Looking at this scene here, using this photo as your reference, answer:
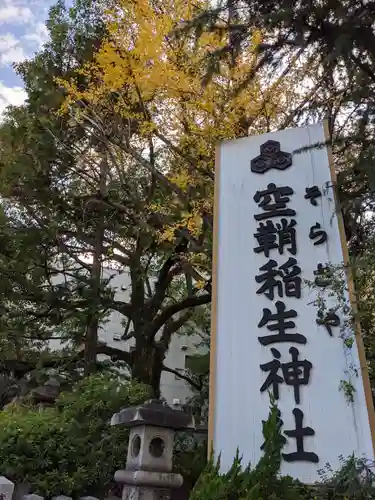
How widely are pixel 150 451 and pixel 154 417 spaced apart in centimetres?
33

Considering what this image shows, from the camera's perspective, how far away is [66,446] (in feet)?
17.5

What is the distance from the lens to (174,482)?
438 centimetres

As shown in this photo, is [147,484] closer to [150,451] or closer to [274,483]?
[150,451]

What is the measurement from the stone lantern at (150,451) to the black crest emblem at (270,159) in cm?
293

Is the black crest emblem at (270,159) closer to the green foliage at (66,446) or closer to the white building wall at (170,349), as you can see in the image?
the green foliage at (66,446)

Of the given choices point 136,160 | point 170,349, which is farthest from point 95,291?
point 170,349

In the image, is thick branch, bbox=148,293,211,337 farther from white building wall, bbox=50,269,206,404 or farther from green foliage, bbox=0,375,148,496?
white building wall, bbox=50,269,206,404

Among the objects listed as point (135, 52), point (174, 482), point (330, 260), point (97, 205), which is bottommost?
point (174, 482)

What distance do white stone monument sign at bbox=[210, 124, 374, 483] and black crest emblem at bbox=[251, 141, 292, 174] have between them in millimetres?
13

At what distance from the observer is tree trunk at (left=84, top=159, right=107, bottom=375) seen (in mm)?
9002

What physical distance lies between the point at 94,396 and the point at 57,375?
3936 mm

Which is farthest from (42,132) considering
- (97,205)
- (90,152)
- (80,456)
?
(80,456)

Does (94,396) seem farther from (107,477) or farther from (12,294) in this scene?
(12,294)

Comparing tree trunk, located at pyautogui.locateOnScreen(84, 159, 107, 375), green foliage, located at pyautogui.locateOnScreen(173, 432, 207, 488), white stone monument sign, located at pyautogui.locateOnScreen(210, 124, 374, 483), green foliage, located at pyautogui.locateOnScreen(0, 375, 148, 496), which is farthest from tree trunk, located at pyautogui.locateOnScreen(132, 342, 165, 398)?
white stone monument sign, located at pyautogui.locateOnScreen(210, 124, 374, 483)
